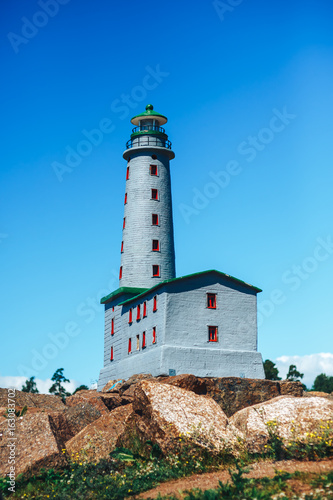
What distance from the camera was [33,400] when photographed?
26.1m

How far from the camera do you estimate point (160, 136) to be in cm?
4162

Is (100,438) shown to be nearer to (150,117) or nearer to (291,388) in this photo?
(291,388)

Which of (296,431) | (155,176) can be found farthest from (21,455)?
(155,176)

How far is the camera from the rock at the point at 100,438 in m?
16.1

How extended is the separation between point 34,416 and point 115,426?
7.91 feet

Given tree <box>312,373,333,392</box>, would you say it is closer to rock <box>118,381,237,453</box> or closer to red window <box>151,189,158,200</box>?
red window <box>151,189,158,200</box>

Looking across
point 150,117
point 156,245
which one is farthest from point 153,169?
point 156,245

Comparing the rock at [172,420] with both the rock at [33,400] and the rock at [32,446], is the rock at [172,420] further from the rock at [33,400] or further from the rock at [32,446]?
the rock at [33,400]

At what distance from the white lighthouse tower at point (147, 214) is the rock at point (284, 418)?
76.4ft

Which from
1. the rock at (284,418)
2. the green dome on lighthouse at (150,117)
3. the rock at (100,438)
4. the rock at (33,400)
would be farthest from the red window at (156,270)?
the rock at (284,418)

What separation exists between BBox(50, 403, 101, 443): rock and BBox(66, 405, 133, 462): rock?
1159 mm

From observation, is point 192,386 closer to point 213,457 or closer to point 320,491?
point 213,457

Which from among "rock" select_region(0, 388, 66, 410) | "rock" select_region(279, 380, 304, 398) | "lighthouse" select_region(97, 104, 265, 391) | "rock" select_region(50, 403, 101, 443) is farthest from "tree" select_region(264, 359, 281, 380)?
"rock" select_region(50, 403, 101, 443)

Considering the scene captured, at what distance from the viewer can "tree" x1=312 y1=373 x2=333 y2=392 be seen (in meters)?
94.4
